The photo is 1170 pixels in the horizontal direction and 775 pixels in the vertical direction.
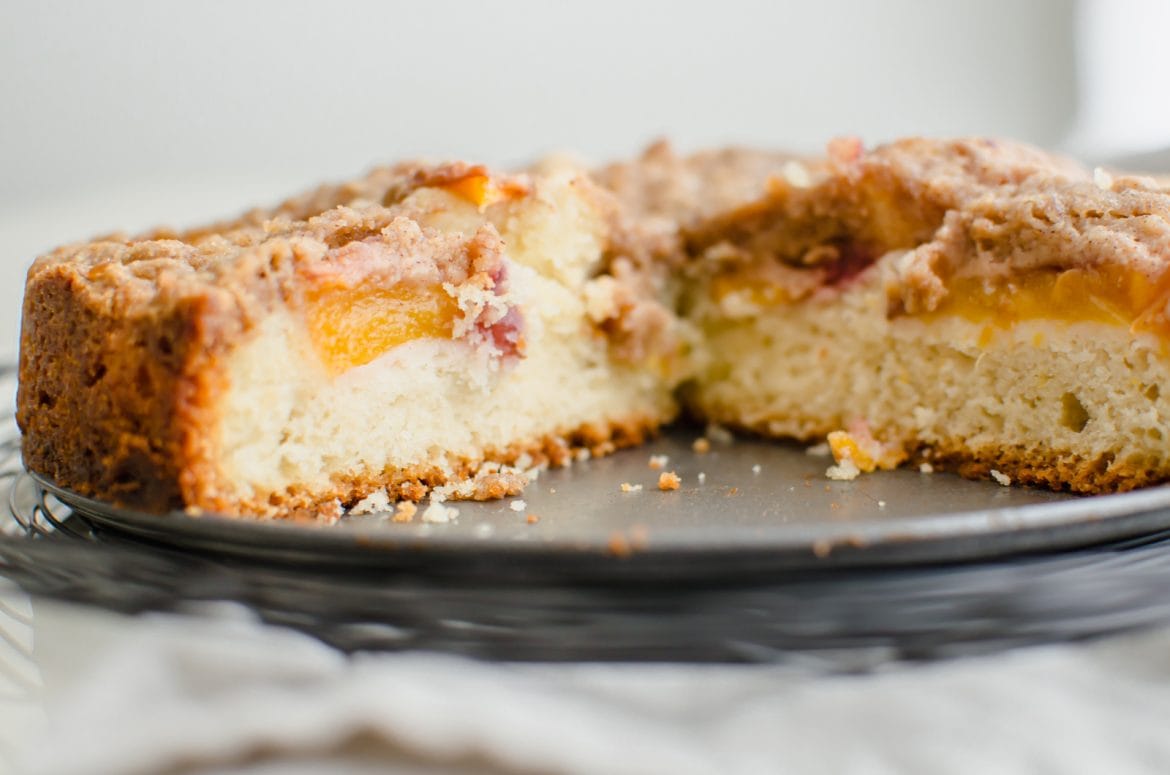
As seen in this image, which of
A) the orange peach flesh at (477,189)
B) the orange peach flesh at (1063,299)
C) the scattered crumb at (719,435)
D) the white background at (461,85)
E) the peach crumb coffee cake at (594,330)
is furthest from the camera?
the white background at (461,85)

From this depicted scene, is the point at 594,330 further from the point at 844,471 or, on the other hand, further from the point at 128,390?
the point at 128,390

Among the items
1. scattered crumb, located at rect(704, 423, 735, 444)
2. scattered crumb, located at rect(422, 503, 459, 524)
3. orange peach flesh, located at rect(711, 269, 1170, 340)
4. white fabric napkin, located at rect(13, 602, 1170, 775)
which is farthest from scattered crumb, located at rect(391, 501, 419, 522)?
orange peach flesh, located at rect(711, 269, 1170, 340)

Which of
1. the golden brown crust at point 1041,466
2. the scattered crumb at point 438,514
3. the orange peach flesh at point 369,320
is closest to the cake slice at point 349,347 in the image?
the orange peach flesh at point 369,320

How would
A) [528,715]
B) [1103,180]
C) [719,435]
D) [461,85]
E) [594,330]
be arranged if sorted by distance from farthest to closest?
[461,85] → [719,435] → [594,330] → [1103,180] → [528,715]

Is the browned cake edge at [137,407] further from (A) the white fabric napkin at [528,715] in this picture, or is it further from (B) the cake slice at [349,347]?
(A) the white fabric napkin at [528,715]

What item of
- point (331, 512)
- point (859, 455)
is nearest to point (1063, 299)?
point (859, 455)

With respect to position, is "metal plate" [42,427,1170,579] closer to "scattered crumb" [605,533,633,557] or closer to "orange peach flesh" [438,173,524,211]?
"scattered crumb" [605,533,633,557]

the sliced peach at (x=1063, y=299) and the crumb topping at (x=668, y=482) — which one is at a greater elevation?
the sliced peach at (x=1063, y=299)
